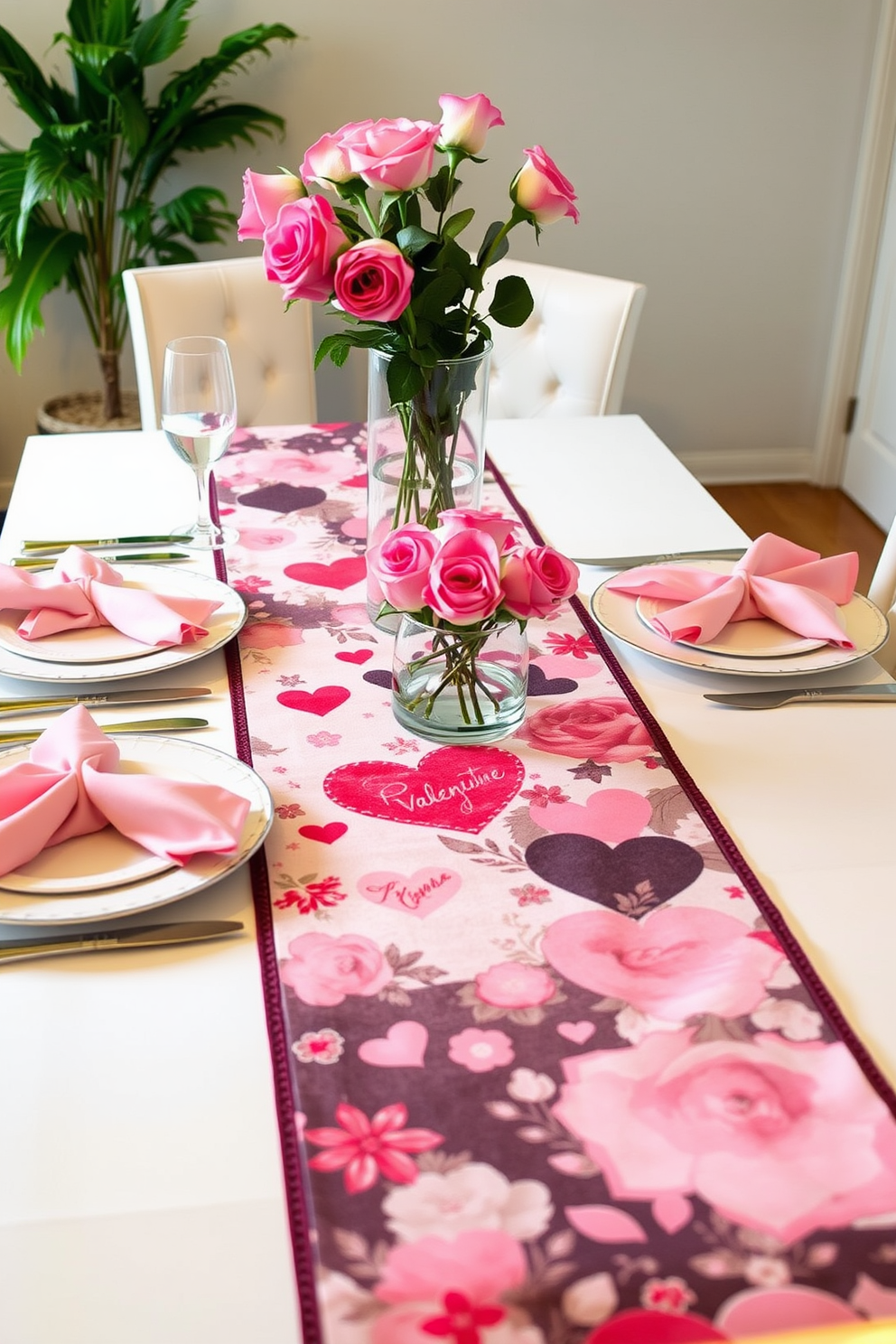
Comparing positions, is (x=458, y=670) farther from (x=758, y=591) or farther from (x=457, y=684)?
(x=758, y=591)

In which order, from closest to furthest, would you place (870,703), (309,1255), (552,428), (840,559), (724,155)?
(309,1255), (870,703), (840,559), (552,428), (724,155)

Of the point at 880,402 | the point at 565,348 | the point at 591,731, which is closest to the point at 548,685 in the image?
the point at 591,731

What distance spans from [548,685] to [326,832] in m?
0.34

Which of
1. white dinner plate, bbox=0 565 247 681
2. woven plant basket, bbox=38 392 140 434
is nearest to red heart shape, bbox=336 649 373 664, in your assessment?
white dinner plate, bbox=0 565 247 681

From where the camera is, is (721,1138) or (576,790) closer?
(721,1138)

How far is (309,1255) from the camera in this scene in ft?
2.28

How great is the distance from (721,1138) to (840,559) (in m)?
0.81

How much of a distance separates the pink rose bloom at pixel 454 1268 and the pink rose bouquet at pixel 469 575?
1.61 ft

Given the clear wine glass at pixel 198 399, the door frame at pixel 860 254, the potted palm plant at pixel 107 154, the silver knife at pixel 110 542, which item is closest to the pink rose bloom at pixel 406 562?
the clear wine glass at pixel 198 399

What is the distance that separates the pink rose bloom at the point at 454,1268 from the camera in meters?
0.68

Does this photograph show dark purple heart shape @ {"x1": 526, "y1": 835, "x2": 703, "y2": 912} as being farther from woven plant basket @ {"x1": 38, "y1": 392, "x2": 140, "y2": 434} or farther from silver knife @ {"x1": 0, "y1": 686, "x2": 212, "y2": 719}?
woven plant basket @ {"x1": 38, "y1": 392, "x2": 140, "y2": 434}

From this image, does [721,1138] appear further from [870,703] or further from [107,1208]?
[870,703]

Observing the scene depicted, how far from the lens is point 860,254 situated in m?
3.62

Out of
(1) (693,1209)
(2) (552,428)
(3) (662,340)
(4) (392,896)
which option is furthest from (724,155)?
(1) (693,1209)
